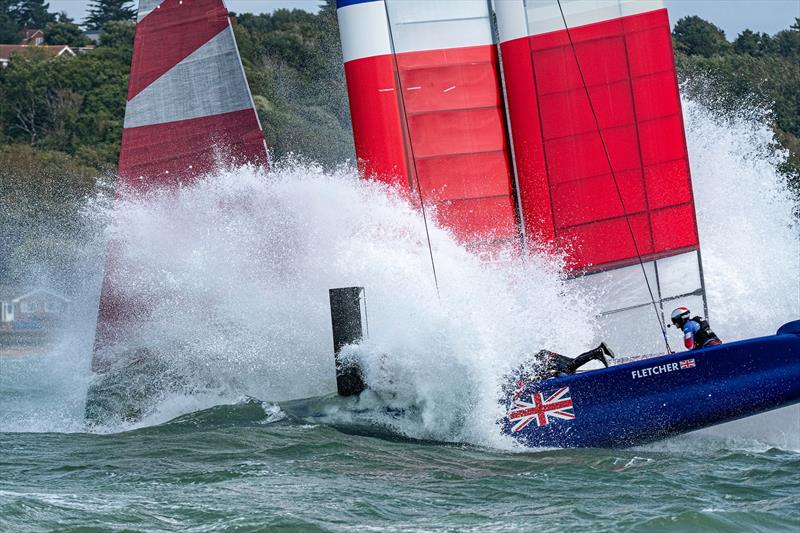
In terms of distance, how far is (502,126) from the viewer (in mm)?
9375

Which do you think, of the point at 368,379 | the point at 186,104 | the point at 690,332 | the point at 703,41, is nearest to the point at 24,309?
the point at 186,104

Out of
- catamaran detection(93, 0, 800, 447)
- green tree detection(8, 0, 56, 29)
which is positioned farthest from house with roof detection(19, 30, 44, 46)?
catamaran detection(93, 0, 800, 447)

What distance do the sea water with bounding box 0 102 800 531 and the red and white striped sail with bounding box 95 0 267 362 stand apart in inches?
8.0

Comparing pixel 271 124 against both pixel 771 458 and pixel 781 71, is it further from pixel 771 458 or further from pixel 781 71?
pixel 771 458

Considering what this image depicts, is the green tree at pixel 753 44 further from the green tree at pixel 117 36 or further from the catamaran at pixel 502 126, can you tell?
the catamaran at pixel 502 126

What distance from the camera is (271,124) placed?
27828 mm

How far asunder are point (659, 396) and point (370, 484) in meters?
1.82

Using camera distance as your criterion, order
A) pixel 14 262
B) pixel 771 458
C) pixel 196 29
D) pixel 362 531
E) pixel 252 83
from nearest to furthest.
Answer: pixel 362 531, pixel 771 458, pixel 196 29, pixel 14 262, pixel 252 83

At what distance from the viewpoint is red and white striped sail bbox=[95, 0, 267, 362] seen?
893 centimetres

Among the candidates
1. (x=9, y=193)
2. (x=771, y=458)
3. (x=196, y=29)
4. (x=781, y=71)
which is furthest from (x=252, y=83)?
(x=771, y=458)

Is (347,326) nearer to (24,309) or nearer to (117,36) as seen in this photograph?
(24,309)

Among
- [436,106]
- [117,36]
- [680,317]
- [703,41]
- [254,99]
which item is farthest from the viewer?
[117,36]

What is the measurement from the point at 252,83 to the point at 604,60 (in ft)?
88.7

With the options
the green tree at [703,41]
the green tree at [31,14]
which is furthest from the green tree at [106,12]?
the green tree at [703,41]
